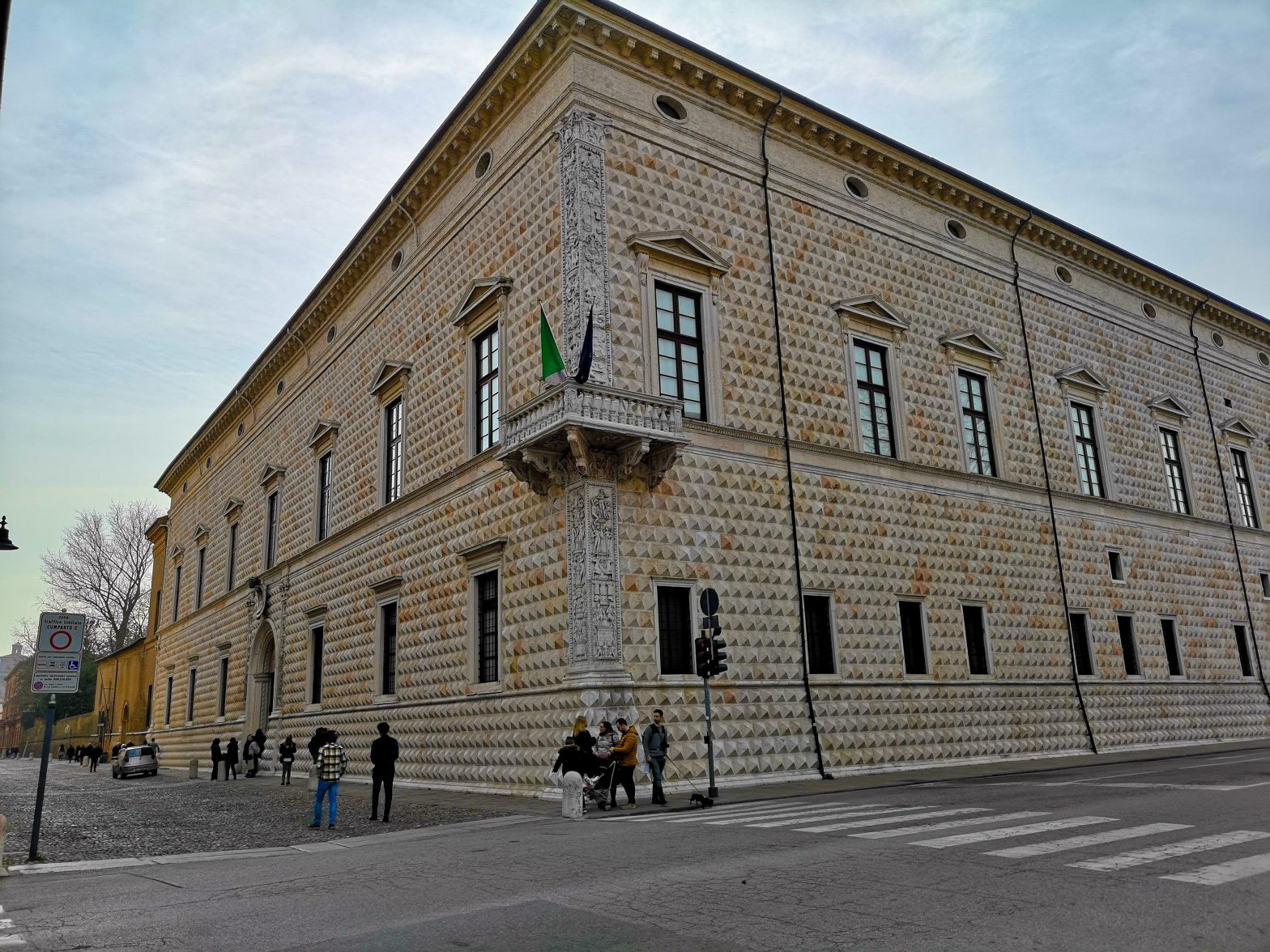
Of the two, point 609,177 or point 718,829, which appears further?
point 609,177

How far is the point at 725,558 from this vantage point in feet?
56.3

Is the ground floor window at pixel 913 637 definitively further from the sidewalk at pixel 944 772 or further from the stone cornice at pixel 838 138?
the stone cornice at pixel 838 138

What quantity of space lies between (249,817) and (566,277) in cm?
1058

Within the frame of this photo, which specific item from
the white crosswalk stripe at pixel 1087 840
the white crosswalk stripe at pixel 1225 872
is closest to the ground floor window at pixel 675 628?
the white crosswalk stripe at pixel 1087 840

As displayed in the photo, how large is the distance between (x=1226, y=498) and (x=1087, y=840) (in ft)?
84.0

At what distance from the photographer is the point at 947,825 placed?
9.52 metres

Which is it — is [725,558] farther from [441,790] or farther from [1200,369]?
[1200,369]

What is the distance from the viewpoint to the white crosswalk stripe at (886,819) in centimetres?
966

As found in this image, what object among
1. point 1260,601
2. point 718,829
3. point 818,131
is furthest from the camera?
point 1260,601

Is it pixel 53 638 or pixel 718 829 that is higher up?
pixel 53 638

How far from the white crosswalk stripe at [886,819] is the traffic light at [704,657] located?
151 inches

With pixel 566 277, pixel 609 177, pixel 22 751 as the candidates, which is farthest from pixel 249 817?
pixel 22 751

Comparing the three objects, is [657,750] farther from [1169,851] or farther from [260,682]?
[260,682]

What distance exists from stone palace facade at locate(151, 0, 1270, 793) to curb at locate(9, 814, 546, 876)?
288 cm
